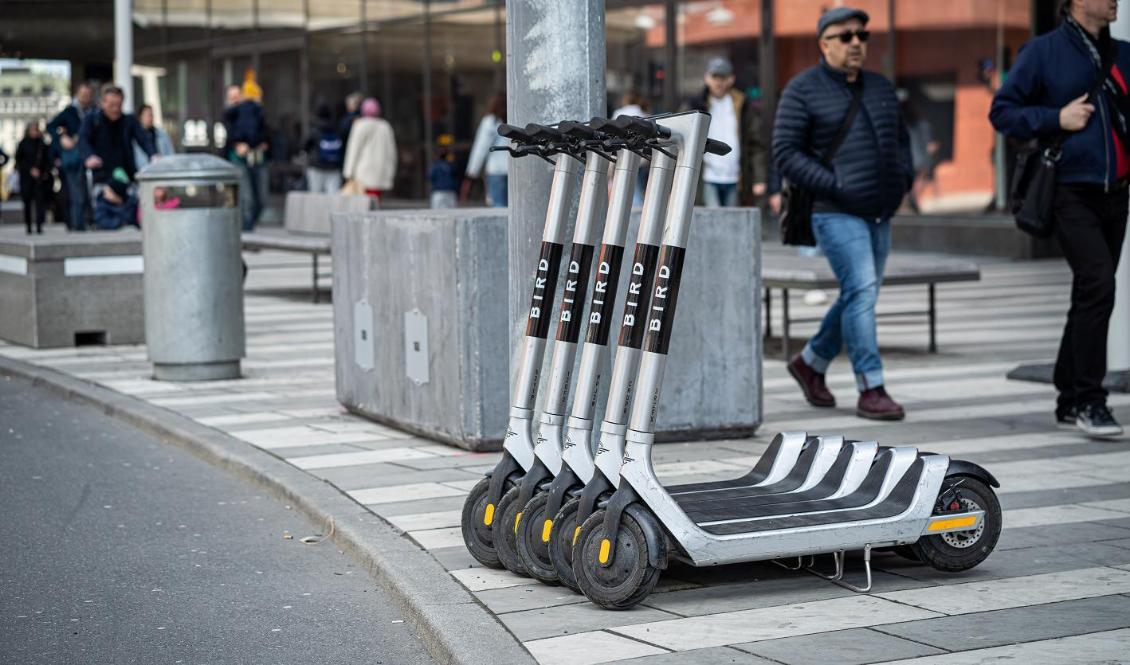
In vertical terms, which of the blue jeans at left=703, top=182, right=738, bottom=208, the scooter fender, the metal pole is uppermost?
the metal pole

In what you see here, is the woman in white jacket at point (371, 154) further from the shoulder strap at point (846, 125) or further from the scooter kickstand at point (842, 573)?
the scooter kickstand at point (842, 573)

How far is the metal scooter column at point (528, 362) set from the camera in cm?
537

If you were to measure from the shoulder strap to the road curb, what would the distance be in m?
2.92

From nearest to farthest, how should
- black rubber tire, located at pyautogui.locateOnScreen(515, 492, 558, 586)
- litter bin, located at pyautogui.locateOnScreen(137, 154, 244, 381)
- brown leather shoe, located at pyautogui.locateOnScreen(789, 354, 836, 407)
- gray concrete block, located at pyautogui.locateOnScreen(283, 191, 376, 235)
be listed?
black rubber tire, located at pyautogui.locateOnScreen(515, 492, 558, 586) < brown leather shoe, located at pyautogui.locateOnScreen(789, 354, 836, 407) < litter bin, located at pyautogui.locateOnScreen(137, 154, 244, 381) < gray concrete block, located at pyautogui.locateOnScreen(283, 191, 376, 235)

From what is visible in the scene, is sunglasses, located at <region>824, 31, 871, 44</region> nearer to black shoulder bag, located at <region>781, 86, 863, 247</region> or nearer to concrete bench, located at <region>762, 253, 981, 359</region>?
black shoulder bag, located at <region>781, 86, 863, 247</region>

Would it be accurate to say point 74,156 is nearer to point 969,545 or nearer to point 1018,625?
point 969,545

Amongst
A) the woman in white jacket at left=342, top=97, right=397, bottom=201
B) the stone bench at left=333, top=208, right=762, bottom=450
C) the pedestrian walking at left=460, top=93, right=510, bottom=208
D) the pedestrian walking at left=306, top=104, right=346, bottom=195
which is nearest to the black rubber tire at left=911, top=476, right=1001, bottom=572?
the stone bench at left=333, top=208, right=762, bottom=450

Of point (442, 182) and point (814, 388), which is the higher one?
point (442, 182)

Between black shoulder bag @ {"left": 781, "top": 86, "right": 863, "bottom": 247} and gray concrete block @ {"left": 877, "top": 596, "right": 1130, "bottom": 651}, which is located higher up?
black shoulder bag @ {"left": 781, "top": 86, "right": 863, "bottom": 247}

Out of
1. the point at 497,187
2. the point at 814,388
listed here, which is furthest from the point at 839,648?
the point at 497,187

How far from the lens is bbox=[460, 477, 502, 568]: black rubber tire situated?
5.49 metres

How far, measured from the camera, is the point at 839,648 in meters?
4.51

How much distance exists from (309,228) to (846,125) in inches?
425

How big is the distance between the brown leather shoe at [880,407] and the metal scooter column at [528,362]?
3.38 meters
